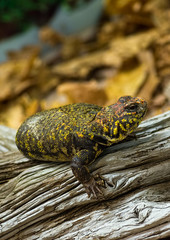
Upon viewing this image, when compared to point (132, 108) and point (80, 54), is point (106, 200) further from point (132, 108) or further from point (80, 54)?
point (80, 54)

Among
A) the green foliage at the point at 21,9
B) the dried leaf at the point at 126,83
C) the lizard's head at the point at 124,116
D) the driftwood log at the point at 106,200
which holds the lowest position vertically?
the driftwood log at the point at 106,200

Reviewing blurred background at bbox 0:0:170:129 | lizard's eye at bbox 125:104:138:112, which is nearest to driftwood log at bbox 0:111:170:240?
lizard's eye at bbox 125:104:138:112

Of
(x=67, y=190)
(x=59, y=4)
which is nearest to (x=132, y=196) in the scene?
(x=67, y=190)

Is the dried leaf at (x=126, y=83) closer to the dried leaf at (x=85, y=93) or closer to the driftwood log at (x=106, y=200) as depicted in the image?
the dried leaf at (x=85, y=93)

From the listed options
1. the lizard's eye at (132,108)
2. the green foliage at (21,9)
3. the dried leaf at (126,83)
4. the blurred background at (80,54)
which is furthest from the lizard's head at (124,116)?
the green foliage at (21,9)

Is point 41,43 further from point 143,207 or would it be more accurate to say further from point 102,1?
point 143,207

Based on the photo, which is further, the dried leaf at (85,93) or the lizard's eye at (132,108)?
the dried leaf at (85,93)

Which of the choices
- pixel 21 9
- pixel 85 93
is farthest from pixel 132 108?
pixel 21 9
